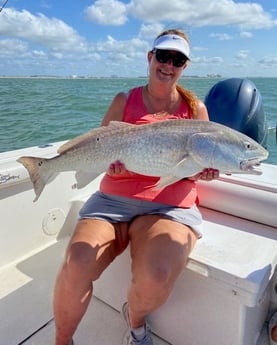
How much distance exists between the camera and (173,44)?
7.17 feet

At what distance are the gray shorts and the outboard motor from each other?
165 cm

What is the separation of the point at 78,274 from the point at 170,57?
4.65 feet

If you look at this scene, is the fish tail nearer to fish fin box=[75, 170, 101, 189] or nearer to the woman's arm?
fish fin box=[75, 170, 101, 189]

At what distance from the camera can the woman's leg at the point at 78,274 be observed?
1858 millimetres

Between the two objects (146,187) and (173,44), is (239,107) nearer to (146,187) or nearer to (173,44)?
(173,44)

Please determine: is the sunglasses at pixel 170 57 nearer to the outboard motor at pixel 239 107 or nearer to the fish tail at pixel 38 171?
the fish tail at pixel 38 171

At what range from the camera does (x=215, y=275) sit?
6.17 ft

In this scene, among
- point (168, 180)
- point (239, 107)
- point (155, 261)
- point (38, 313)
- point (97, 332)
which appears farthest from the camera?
point (239, 107)

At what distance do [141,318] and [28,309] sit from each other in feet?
3.08

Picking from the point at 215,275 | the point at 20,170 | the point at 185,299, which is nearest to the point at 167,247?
the point at 215,275

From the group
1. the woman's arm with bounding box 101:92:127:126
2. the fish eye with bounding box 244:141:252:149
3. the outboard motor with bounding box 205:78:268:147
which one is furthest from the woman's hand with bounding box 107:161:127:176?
the outboard motor with bounding box 205:78:268:147

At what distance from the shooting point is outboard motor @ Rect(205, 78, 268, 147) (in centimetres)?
351

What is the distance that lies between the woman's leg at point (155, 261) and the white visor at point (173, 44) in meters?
1.04

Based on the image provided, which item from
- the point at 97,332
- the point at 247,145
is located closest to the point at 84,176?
the point at 247,145
